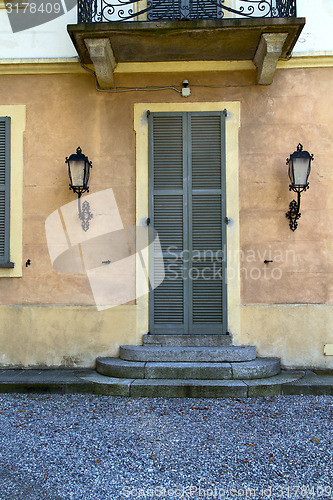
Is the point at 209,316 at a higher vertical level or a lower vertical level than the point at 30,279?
lower

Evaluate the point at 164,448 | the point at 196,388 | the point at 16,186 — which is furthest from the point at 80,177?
the point at 164,448

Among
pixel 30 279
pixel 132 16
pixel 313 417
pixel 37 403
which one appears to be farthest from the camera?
pixel 30 279

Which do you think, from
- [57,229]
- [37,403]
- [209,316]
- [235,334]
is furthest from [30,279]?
[235,334]

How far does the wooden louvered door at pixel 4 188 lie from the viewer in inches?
233

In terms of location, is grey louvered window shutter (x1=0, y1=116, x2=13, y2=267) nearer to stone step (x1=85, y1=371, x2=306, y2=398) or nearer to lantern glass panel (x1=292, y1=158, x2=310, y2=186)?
stone step (x1=85, y1=371, x2=306, y2=398)

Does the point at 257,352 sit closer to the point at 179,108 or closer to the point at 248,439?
the point at 248,439

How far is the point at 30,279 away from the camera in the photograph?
5922mm

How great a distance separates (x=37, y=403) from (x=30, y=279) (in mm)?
1686

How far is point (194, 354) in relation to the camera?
18.0 ft

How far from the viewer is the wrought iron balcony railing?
5.55m

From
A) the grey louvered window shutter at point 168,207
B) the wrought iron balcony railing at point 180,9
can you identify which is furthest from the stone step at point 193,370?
the wrought iron balcony railing at point 180,9

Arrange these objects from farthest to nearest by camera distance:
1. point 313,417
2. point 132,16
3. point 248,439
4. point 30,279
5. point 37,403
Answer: point 30,279 → point 132,16 → point 37,403 → point 313,417 → point 248,439

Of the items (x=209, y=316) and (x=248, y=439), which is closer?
(x=248, y=439)

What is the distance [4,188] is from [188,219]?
242cm
